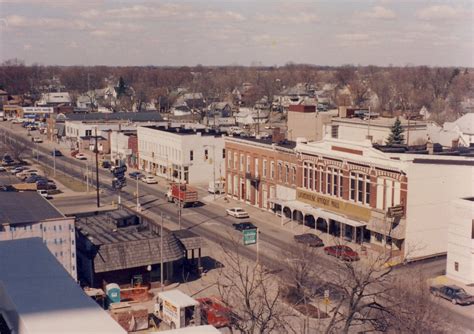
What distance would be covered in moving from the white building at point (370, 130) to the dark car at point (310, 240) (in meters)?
16.7

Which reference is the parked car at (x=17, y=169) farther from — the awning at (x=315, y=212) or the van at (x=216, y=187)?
the awning at (x=315, y=212)

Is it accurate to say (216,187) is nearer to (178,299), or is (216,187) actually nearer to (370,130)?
(370,130)

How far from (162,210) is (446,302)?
23.3 m

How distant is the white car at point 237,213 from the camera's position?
44.4m

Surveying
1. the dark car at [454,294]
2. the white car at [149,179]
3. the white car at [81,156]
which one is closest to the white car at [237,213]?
the white car at [149,179]

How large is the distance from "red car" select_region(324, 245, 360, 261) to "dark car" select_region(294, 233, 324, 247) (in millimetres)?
1111

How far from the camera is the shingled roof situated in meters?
29.5

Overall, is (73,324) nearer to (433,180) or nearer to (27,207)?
(27,207)

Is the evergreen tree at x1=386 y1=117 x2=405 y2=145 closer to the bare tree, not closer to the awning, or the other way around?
the awning

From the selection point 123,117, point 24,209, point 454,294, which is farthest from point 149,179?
point 454,294

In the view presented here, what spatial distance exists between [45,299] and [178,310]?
8372mm

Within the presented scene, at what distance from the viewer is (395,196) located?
35.0 meters

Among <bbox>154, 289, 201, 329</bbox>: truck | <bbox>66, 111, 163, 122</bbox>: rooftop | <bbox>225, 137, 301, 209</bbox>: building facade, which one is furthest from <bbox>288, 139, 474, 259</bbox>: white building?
<bbox>66, 111, 163, 122</bbox>: rooftop

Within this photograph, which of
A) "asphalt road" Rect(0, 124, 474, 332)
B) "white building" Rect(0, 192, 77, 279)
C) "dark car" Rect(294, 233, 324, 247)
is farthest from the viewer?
"dark car" Rect(294, 233, 324, 247)
